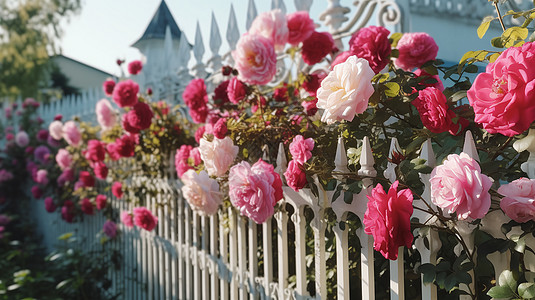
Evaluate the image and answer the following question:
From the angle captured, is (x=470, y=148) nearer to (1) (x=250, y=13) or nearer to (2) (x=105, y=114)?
(1) (x=250, y=13)

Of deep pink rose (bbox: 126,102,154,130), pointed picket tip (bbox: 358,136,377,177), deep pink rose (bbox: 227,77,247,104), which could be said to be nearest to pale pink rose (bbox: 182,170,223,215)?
deep pink rose (bbox: 227,77,247,104)

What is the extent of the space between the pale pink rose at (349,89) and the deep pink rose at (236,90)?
3.29 ft

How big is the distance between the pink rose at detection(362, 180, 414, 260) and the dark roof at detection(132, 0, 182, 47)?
484cm

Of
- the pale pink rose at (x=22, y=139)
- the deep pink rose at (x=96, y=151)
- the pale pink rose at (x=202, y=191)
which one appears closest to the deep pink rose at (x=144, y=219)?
the deep pink rose at (x=96, y=151)

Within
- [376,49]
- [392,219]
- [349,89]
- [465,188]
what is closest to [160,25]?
[376,49]

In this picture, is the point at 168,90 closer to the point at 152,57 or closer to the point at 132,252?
the point at 152,57

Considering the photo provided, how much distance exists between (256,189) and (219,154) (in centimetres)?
38

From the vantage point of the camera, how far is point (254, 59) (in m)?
2.44

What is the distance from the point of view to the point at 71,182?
19.3 ft

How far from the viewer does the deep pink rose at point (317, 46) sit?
2662 millimetres

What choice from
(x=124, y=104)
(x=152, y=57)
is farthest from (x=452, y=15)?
(x=152, y=57)

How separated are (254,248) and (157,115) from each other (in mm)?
1814

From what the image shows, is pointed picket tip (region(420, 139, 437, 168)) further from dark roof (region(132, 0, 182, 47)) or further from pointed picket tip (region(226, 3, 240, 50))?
dark roof (region(132, 0, 182, 47))

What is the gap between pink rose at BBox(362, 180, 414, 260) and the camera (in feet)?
3.95
